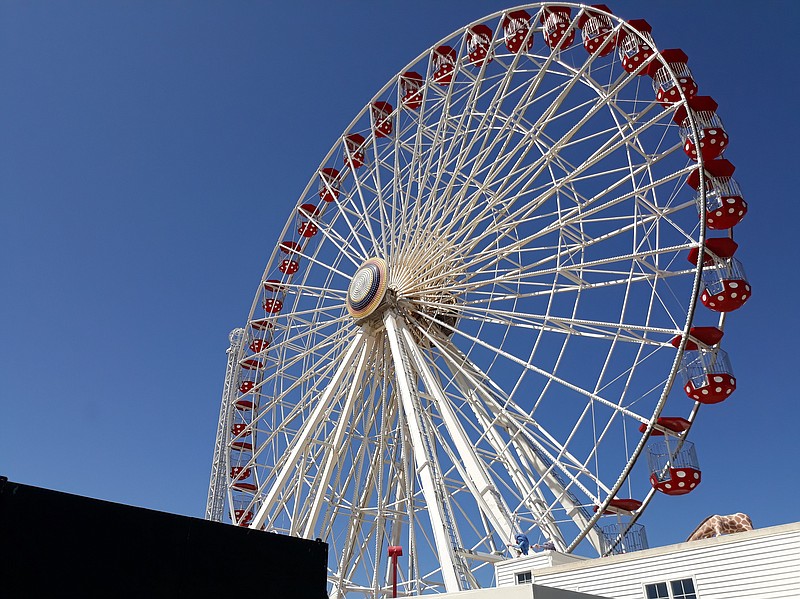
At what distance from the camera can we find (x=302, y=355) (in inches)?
904

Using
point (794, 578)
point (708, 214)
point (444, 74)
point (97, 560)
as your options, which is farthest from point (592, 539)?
point (444, 74)

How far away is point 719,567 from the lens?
11.1 metres

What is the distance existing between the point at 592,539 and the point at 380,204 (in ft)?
38.7

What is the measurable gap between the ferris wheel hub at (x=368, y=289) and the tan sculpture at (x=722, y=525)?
1676 cm

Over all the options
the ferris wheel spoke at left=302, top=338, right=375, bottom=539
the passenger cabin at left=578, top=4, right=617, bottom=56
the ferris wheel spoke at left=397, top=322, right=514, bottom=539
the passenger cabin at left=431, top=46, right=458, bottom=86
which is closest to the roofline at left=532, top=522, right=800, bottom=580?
the ferris wheel spoke at left=397, top=322, right=514, bottom=539

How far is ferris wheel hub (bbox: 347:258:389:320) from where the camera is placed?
65.6ft

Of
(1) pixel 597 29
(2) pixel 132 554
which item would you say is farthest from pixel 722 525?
(2) pixel 132 554

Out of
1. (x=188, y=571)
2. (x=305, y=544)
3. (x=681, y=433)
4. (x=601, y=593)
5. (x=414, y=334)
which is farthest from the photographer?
(x=414, y=334)

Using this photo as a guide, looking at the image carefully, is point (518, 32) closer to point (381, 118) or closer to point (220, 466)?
point (381, 118)

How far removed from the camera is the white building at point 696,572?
1045 cm

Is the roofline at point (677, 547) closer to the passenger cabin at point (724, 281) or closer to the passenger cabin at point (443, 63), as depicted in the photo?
the passenger cabin at point (724, 281)

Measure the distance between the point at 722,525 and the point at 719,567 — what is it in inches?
748

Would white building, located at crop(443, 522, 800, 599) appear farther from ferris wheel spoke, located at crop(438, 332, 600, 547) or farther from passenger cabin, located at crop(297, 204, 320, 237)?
passenger cabin, located at crop(297, 204, 320, 237)

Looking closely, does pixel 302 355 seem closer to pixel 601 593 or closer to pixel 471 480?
pixel 471 480
